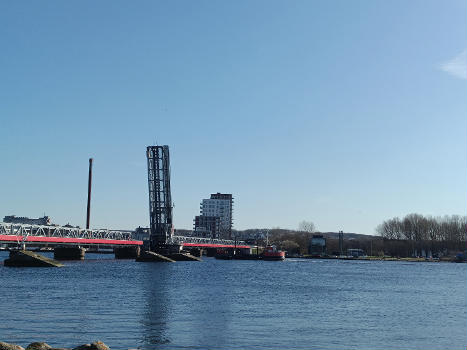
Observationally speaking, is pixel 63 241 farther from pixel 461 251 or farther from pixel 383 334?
pixel 461 251

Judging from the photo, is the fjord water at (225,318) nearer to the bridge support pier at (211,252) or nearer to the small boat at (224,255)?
the small boat at (224,255)

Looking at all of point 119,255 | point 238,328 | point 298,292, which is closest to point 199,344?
point 238,328

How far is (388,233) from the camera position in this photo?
18375 centimetres

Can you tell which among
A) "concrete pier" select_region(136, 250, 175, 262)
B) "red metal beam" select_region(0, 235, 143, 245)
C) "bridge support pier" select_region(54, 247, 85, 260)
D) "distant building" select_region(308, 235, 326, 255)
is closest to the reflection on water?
"red metal beam" select_region(0, 235, 143, 245)

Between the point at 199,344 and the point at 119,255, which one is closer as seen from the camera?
the point at 199,344

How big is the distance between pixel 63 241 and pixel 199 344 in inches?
2790

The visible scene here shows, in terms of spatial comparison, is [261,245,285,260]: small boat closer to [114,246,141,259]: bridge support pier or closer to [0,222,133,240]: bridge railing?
[114,246,141,259]: bridge support pier

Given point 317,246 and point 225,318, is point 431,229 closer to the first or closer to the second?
point 317,246

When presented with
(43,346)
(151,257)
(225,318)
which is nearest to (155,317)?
(225,318)

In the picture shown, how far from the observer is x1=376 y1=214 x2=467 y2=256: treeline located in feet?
559

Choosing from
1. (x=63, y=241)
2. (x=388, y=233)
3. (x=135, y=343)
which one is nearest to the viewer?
(x=135, y=343)

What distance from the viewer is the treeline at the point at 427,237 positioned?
559 ft

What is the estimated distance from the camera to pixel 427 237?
174 m

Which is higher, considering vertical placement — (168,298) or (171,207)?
(171,207)
